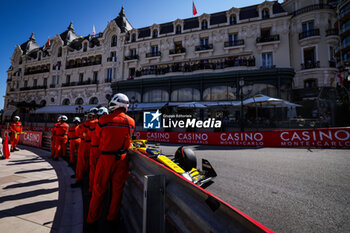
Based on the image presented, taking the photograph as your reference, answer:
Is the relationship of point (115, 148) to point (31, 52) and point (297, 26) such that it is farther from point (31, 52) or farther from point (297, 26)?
point (31, 52)

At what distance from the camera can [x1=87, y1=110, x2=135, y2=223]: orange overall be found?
217 cm

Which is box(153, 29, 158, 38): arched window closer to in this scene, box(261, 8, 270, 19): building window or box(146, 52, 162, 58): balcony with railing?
box(146, 52, 162, 58): balcony with railing

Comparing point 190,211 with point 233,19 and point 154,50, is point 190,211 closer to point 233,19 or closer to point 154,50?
point 233,19

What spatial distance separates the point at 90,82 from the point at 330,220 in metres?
29.9

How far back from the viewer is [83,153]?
421 cm

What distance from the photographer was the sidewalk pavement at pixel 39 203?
2.13m

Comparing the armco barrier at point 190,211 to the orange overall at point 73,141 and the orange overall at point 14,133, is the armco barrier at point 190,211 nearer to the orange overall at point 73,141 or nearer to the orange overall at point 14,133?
the orange overall at point 73,141

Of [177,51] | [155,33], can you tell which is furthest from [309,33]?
[155,33]

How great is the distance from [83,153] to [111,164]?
249 cm

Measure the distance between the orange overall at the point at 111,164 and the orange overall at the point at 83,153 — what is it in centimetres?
211

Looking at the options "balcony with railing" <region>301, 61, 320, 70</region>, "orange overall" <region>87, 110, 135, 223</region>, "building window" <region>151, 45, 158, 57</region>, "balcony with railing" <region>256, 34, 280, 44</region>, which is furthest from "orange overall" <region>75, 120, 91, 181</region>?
"balcony with railing" <region>301, 61, 320, 70</region>

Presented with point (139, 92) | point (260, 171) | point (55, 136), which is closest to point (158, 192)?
point (260, 171)

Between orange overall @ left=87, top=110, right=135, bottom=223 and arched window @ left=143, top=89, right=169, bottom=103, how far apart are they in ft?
57.7

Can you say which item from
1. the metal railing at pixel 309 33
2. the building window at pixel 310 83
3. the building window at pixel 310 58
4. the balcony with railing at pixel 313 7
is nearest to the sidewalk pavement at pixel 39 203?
the building window at pixel 310 83
